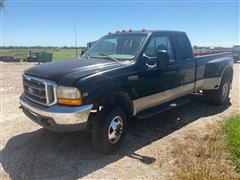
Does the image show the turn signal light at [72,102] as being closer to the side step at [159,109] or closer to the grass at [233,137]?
the side step at [159,109]

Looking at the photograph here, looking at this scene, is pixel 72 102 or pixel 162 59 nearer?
pixel 72 102

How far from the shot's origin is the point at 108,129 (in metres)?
4.33

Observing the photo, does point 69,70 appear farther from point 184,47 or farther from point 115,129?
point 184,47

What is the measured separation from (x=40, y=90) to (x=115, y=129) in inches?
54.8

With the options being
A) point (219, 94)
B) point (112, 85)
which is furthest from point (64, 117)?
point (219, 94)

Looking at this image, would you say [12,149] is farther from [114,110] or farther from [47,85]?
[114,110]

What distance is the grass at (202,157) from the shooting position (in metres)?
3.73

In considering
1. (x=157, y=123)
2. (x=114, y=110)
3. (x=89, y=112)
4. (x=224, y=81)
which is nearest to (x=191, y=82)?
(x=157, y=123)

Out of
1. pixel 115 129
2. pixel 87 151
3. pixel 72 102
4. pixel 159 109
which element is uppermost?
pixel 72 102

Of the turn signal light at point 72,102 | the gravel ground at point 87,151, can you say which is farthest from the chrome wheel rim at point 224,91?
the turn signal light at point 72,102

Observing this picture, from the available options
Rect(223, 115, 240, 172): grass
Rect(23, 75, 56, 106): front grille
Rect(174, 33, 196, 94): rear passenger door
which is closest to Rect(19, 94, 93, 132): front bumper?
Rect(23, 75, 56, 106): front grille

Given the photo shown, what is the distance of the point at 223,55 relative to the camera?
7941mm

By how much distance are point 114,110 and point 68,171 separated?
3.89 feet

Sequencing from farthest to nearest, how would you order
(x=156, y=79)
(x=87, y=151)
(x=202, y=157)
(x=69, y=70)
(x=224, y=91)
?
(x=224, y=91) → (x=156, y=79) → (x=87, y=151) → (x=202, y=157) → (x=69, y=70)
